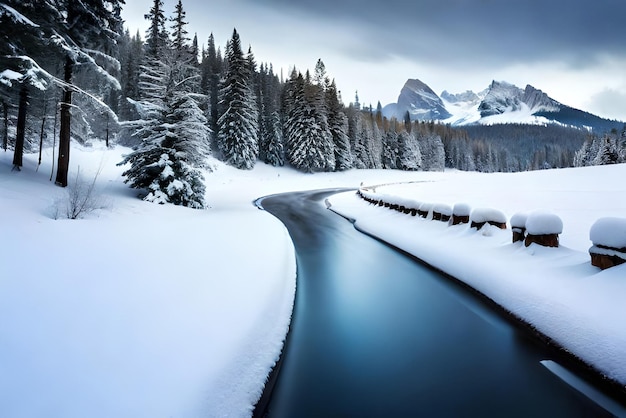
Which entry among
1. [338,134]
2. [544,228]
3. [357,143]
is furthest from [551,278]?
[357,143]

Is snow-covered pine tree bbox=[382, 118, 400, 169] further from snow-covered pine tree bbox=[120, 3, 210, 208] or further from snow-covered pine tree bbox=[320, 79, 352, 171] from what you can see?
snow-covered pine tree bbox=[120, 3, 210, 208]

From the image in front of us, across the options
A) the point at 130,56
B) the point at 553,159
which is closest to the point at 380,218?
the point at 130,56

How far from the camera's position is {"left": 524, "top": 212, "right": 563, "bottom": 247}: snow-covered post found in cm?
602

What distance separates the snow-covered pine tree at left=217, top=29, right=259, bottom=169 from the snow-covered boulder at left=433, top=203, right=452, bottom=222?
3427 cm

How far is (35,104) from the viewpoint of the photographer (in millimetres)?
16359

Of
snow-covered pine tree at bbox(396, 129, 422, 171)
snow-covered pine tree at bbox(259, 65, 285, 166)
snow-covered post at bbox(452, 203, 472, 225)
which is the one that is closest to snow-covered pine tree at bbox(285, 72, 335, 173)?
snow-covered pine tree at bbox(259, 65, 285, 166)

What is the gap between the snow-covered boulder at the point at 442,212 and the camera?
412 inches

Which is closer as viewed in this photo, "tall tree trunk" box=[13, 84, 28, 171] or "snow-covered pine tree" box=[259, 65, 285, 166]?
"tall tree trunk" box=[13, 84, 28, 171]

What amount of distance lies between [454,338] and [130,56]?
65247 millimetres

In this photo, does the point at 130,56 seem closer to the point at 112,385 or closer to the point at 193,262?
the point at 193,262

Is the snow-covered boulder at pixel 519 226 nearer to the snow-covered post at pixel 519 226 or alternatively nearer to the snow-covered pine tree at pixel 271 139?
the snow-covered post at pixel 519 226

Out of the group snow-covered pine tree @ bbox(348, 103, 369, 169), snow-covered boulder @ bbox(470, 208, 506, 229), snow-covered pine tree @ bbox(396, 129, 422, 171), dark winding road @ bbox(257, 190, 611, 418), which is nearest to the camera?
dark winding road @ bbox(257, 190, 611, 418)

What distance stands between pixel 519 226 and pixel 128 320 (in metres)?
7.19

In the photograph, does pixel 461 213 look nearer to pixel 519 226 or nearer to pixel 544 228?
pixel 519 226
